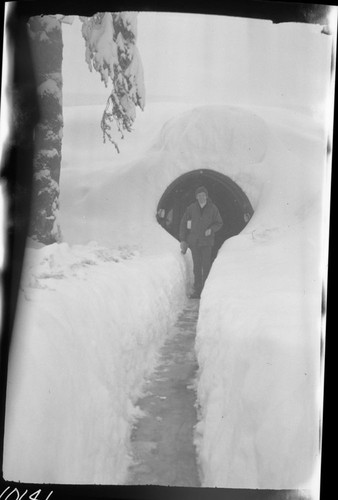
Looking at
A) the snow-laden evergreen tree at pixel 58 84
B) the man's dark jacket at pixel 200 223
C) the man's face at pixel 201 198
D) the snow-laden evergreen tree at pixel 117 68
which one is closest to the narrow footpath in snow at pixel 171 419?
the man's dark jacket at pixel 200 223

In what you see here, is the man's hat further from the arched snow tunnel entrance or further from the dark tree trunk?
the dark tree trunk

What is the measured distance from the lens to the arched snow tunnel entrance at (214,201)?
5.68 ft

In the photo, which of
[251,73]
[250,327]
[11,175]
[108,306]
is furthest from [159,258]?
[251,73]

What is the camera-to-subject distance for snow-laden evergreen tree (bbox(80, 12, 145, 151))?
1.72 metres

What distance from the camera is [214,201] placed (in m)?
1.74

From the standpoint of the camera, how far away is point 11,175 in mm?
1703

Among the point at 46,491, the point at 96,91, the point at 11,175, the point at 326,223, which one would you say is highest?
the point at 96,91

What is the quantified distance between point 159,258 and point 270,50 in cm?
77

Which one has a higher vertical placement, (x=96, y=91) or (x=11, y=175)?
(x=96, y=91)

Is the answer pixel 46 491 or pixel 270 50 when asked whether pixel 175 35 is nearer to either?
pixel 270 50

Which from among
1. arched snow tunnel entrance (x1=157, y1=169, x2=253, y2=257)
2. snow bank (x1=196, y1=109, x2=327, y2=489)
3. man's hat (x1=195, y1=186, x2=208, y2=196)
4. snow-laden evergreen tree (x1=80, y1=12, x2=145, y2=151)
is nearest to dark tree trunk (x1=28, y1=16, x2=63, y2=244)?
snow-laden evergreen tree (x1=80, y1=12, x2=145, y2=151)

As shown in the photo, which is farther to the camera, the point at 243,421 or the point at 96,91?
the point at 96,91

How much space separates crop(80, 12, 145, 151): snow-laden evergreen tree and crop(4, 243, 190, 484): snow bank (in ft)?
1.37

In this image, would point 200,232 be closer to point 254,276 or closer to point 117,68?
point 254,276
